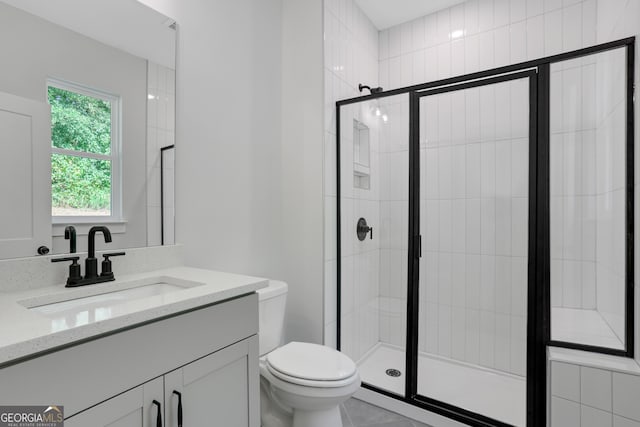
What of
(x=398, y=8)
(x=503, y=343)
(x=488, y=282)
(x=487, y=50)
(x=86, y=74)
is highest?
(x=398, y=8)

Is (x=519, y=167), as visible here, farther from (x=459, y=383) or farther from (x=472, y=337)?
(x=459, y=383)

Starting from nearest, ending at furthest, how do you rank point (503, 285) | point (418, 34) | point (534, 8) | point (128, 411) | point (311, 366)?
point (128, 411) → point (311, 366) → point (503, 285) → point (534, 8) → point (418, 34)

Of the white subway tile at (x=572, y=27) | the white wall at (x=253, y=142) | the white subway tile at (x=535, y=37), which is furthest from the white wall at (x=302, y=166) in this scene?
the white subway tile at (x=572, y=27)

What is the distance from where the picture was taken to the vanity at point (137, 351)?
66 cm

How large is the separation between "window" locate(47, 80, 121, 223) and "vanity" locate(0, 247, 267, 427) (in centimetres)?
24

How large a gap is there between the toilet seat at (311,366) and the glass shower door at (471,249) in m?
0.66

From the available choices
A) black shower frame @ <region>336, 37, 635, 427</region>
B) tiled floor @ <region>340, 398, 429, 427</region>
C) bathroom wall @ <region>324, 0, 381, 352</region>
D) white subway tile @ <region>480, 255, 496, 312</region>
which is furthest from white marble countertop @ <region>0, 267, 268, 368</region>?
white subway tile @ <region>480, 255, 496, 312</region>

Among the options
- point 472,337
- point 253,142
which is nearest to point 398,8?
point 253,142

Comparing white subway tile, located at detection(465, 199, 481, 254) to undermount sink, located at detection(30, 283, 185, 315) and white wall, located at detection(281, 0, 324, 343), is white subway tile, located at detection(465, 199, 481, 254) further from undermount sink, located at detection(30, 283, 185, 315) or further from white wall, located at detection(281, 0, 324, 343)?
undermount sink, located at detection(30, 283, 185, 315)

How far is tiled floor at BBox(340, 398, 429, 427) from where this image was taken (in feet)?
5.74

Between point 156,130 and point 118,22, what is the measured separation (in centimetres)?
43

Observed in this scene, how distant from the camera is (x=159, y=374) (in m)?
0.86

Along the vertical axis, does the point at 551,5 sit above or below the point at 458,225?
above

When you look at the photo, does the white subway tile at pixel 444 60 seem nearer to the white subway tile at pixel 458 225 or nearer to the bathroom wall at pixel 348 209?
the bathroom wall at pixel 348 209
